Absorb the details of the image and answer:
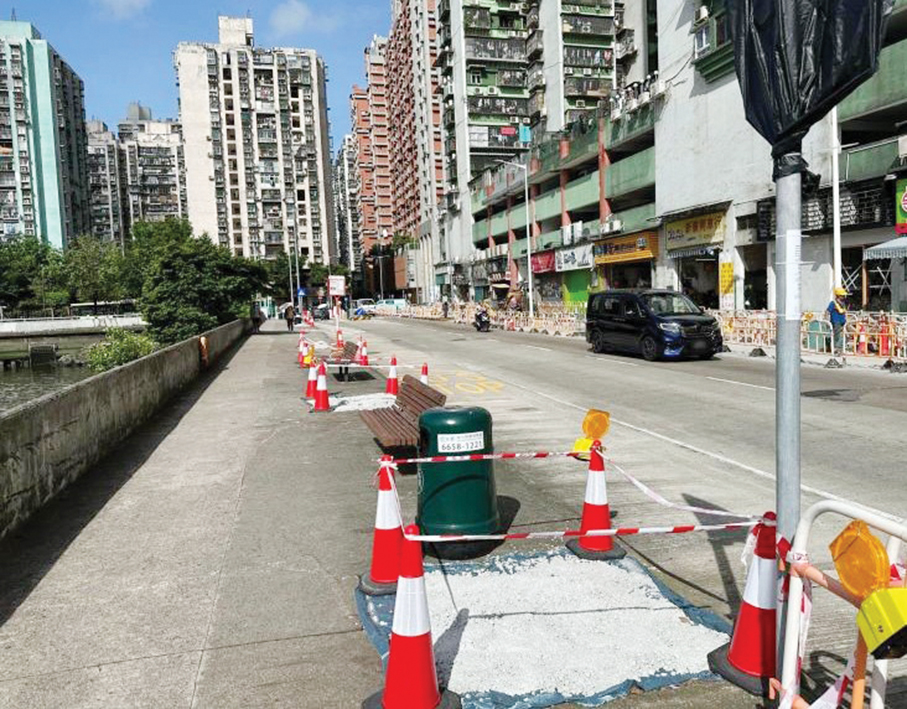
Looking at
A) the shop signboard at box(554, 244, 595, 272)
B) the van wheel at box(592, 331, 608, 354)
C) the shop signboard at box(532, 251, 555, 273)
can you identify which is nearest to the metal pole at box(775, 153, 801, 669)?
the van wheel at box(592, 331, 608, 354)

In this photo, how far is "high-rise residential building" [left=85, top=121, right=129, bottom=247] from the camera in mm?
150625

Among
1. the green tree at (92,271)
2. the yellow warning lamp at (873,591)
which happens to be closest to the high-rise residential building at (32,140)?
the green tree at (92,271)

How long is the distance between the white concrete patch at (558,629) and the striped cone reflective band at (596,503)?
20 centimetres

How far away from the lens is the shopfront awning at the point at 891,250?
2045 centimetres

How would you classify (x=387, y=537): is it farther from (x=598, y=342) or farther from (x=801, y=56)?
(x=598, y=342)

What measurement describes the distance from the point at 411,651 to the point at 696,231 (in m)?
33.3

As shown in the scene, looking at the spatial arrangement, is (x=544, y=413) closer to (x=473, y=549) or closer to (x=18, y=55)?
(x=473, y=549)

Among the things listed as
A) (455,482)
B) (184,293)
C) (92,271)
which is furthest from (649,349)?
(92,271)

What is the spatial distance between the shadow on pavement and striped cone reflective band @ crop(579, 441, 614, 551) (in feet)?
13.0

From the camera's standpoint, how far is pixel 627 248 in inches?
1617

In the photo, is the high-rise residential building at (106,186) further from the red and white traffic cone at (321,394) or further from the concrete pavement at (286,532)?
the concrete pavement at (286,532)

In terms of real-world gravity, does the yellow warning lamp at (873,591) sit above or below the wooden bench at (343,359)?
above

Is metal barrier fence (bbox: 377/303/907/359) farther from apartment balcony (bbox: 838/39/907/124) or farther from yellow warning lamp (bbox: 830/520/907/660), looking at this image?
yellow warning lamp (bbox: 830/520/907/660)

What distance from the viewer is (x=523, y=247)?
200 feet
